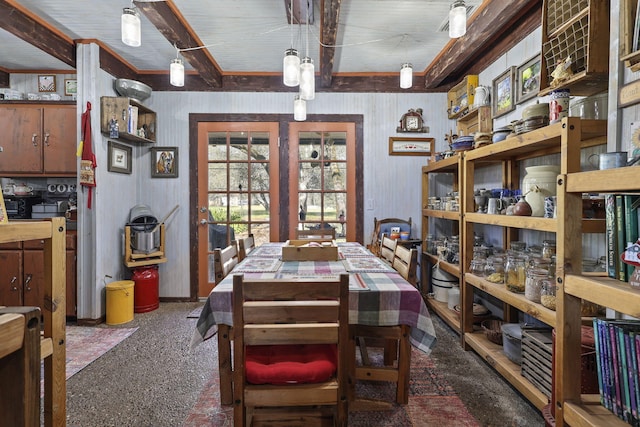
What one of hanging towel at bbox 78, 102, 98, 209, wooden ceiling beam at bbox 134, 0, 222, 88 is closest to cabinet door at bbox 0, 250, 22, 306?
hanging towel at bbox 78, 102, 98, 209

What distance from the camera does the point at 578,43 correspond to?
1.78m

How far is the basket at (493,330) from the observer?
2418 mm

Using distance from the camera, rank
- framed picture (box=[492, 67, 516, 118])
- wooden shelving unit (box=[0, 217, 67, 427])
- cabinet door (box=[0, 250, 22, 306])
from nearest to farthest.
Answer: wooden shelving unit (box=[0, 217, 67, 427]), framed picture (box=[492, 67, 516, 118]), cabinet door (box=[0, 250, 22, 306])

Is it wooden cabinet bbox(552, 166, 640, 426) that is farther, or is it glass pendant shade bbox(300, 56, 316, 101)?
glass pendant shade bbox(300, 56, 316, 101)

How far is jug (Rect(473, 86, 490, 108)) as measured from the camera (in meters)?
3.10

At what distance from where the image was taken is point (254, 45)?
321 cm

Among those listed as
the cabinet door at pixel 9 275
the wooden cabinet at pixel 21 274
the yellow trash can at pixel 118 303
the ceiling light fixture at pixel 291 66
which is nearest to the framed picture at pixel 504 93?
the ceiling light fixture at pixel 291 66

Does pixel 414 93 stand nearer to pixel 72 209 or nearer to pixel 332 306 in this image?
pixel 332 306

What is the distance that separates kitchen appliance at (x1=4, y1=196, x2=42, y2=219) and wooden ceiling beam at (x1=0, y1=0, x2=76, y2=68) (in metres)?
1.48

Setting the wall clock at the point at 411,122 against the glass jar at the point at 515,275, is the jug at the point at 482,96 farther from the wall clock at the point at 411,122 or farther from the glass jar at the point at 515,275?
the glass jar at the point at 515,275

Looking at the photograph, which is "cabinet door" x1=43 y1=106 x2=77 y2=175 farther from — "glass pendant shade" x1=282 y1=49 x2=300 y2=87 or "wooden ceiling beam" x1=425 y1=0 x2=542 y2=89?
"wooden ceiling beam" x1=425 y1=0 x2=542 y2=89

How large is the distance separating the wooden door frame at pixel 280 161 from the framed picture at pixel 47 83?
1.46 metres

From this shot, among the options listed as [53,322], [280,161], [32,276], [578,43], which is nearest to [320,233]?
[280,161]

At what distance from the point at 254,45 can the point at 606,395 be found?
3463 mm
